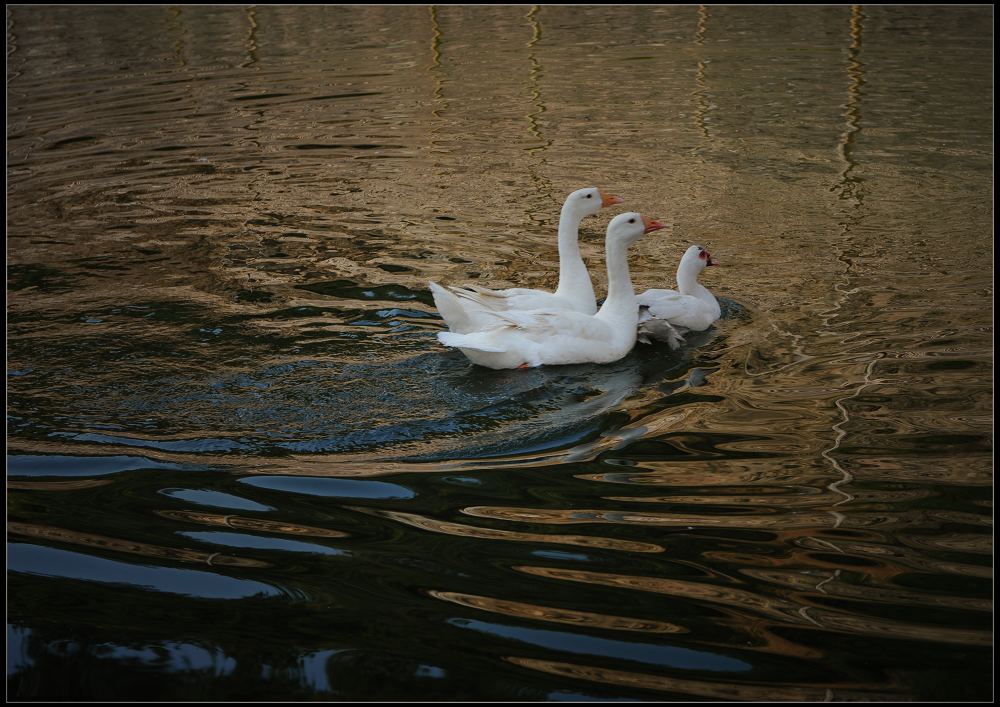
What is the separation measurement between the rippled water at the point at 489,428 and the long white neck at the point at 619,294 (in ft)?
0.88

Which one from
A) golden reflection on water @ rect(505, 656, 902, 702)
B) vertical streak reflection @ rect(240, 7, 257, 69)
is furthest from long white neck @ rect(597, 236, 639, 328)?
vertical streak reflection @ rect(240, 7, 257, 69)

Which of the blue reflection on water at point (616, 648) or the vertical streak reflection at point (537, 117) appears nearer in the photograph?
the blue reflection on water at point (616, 648)

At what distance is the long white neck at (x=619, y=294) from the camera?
6.89 m

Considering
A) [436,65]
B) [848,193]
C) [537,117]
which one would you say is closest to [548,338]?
[848,193]

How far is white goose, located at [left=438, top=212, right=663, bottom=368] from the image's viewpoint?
6473 millimetres

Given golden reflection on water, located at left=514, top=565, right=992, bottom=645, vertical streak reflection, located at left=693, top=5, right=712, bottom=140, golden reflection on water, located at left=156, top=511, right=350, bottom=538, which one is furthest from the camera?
vertical streak reflection, located at left=693, top=5, right=712, bottom=140

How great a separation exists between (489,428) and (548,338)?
1040 millimetres

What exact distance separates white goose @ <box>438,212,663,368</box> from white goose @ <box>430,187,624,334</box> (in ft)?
0.38

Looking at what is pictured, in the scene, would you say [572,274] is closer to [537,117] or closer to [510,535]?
[510,535]

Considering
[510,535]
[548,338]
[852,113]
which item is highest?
[852,113]

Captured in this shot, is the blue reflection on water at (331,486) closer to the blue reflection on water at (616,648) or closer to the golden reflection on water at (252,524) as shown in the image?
the golden reflection on water at (252,524)

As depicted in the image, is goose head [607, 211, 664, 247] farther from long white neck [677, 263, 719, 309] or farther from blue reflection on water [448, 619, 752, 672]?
blue reflection on water [448, 619, 752, 672]

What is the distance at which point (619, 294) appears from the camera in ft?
22.8

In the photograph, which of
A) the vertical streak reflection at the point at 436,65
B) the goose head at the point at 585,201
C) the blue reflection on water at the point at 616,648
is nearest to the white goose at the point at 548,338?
the goose head at the point at 585,201
